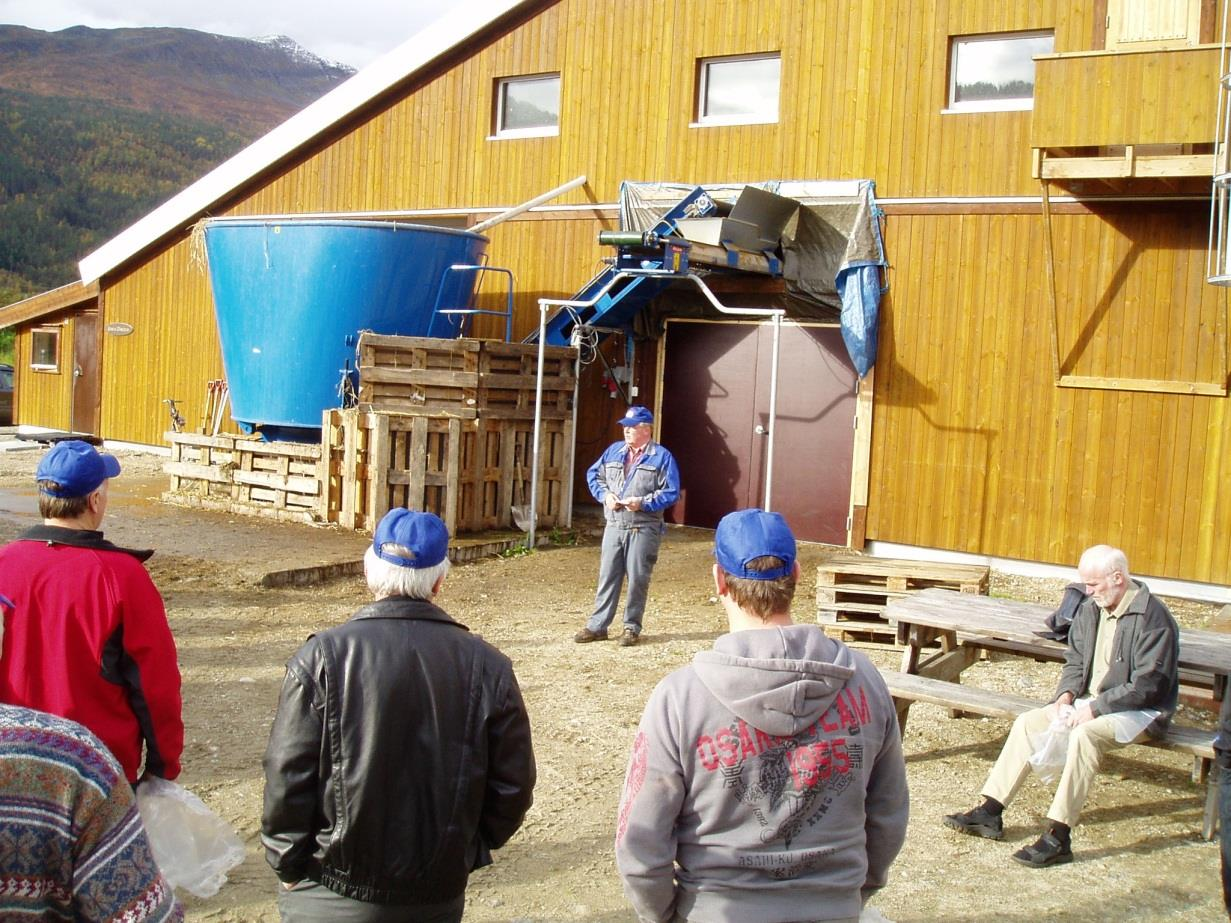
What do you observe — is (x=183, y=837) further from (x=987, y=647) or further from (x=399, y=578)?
(x=987, y=647)

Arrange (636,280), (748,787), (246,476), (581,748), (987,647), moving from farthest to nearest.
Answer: (246,476)
(636,280)
(987,647)
(581,748)
(748,787)

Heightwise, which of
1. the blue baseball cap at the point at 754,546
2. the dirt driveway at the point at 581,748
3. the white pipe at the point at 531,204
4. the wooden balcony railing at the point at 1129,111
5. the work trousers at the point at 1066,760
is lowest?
the dirt driveway at the point at 581,748

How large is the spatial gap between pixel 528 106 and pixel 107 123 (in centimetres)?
7814

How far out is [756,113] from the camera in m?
13.6

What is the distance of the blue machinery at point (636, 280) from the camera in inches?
476

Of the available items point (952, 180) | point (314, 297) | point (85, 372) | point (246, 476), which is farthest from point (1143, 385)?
point (85, 372)

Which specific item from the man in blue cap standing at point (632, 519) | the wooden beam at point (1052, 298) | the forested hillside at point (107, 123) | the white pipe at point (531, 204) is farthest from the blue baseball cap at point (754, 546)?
the forested hillside at point (107, 123)

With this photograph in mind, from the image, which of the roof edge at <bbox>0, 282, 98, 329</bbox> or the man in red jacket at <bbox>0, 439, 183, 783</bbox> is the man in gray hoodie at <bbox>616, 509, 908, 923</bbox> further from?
the roof edge at <bbox>0, 282, 98, 329</bbox>

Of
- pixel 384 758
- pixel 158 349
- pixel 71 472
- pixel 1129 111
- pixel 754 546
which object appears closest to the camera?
pixel 754 546

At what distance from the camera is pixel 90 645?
338 centimetres

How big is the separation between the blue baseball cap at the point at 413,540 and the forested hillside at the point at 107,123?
166ft

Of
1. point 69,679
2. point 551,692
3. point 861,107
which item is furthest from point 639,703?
point 861,107

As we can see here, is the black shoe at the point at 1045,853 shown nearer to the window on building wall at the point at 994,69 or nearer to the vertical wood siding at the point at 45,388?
the window on building wall at the point at 994,69

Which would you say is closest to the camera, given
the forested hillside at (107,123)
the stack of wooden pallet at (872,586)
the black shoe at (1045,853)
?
the black shoe at (1045,853)
